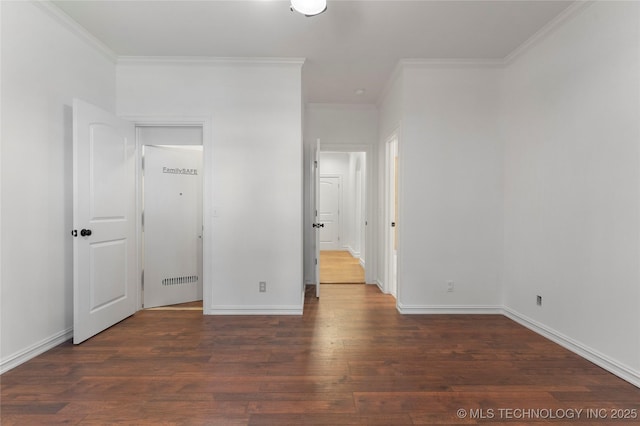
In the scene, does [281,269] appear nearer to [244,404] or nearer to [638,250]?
[244,404]

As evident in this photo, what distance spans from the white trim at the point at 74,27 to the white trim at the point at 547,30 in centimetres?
412

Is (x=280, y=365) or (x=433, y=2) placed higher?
(x=433, y=2)

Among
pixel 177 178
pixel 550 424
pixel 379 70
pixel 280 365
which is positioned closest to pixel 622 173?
pixel 550 424

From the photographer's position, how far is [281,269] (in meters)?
3.41

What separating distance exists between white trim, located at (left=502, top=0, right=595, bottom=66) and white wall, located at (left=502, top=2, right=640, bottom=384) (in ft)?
0.13

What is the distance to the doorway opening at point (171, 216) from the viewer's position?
3.57 metres

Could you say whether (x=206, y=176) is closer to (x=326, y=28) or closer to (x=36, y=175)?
(x=36, y=175)

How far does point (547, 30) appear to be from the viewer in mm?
2758

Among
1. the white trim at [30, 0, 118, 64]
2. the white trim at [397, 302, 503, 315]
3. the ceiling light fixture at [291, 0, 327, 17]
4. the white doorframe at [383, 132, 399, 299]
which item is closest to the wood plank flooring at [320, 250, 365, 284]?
the white doorframe at [383, 132, 399, 299]

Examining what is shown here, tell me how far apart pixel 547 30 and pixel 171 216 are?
4246 millimetres

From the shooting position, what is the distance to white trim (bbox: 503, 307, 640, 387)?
2.09 m

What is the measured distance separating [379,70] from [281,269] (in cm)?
255

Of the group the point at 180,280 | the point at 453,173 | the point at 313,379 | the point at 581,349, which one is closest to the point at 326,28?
the point at 453,173

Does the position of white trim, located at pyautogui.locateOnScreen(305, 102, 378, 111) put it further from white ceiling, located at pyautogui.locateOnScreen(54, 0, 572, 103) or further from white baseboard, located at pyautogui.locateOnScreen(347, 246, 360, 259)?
white baseboard, located at pyautogui.locateOnScreen(347, 246, 360, 259)
